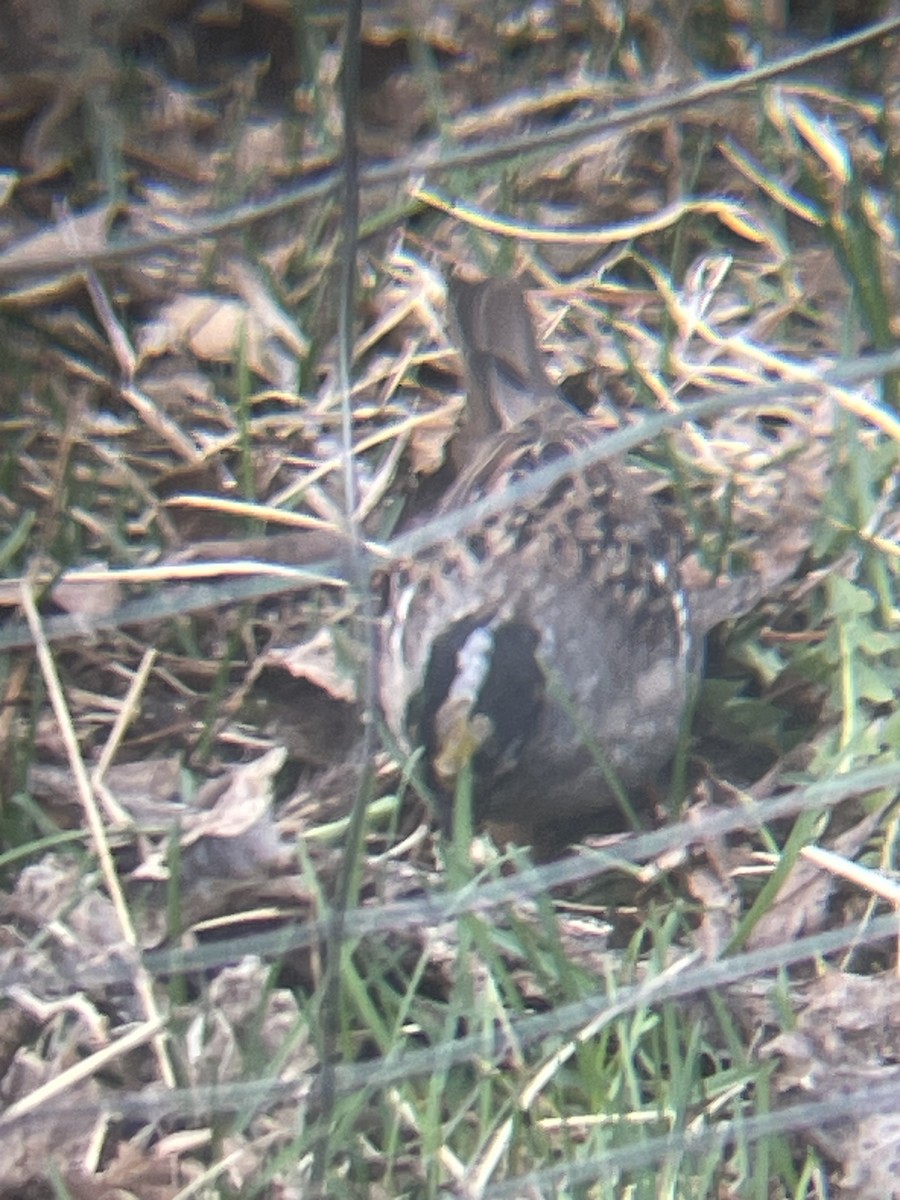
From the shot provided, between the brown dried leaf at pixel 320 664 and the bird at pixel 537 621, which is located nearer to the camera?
the bird at pixel 537 621

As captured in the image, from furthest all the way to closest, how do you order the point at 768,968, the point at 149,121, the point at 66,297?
the point at 149,121 < the point at 66,297 < the point at 768,968

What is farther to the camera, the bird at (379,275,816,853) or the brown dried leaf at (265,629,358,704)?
the brown dried leaf at (265,629,358,704)

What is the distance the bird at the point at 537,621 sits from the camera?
1688 mm

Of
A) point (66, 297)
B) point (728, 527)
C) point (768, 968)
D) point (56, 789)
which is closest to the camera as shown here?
point (768, 968)

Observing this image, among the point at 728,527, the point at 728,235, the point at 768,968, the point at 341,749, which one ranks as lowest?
the point at 768,968

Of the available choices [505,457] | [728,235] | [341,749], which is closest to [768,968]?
[341,749]

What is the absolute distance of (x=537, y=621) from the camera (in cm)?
188

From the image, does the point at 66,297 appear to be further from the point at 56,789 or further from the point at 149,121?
the point at 56,789

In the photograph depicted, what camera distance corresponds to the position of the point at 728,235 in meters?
2.41

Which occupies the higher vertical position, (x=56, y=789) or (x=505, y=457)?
(x=505, y=457)

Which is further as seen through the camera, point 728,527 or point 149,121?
point 149,121

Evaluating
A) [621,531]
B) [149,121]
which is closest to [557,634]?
[621,531]

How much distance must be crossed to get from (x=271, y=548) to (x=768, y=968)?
0.81 m

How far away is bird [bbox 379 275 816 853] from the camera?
1688mm
